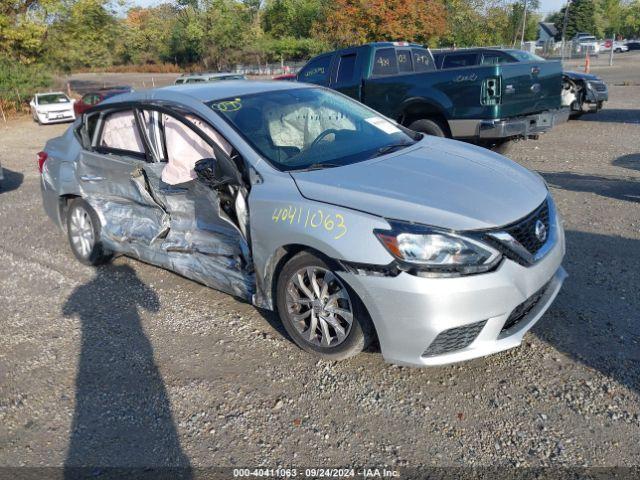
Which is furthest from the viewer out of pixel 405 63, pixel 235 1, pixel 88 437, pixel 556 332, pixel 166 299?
pixel 235 1

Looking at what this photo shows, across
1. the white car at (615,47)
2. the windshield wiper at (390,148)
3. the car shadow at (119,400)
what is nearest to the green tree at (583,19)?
the white car at (615,47)

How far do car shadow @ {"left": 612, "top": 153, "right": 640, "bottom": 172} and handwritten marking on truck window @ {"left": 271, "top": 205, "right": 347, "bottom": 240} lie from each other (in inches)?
268

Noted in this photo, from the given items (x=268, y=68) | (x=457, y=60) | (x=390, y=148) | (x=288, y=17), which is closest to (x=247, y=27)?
(x=288, y=17)

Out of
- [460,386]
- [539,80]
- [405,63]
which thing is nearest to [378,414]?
[460,386]

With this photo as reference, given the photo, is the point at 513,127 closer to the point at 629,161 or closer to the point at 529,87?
the point at 529,87

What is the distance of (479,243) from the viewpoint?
126 inches

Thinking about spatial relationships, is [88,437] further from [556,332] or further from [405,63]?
[405,63]

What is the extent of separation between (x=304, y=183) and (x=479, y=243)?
3.73 feet

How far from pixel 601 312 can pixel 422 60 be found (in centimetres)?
784

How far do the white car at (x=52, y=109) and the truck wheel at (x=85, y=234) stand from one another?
19578 mm

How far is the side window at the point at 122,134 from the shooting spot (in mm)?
4996

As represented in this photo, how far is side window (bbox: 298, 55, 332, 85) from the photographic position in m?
10.7

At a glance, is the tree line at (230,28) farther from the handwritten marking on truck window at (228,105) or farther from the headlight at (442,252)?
the headlight at (442,252)

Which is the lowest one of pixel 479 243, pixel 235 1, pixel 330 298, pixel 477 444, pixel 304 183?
pixel 477 444
